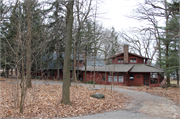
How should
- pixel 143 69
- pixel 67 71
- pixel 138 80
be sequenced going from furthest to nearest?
pixel 138 80 → pixel 143 69 → pixel 67 71

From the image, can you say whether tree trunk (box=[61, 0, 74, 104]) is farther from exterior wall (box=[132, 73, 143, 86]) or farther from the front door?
the front door

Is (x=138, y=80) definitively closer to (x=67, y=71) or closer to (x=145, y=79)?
(x=145, y=79)

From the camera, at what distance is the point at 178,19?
40.2 feet

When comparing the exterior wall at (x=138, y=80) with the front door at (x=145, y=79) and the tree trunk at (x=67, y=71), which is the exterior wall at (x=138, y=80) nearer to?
the front door at (x=145, y=79)

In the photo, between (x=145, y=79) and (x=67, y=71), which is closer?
(x=67, y=71)

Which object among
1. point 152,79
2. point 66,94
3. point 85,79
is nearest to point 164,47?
point 152,79

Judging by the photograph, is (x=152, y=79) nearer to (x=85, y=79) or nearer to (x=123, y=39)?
(x=85, y=79)

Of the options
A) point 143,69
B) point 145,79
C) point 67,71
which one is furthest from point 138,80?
point 67,71

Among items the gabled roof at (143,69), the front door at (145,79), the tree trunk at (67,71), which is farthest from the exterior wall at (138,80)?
the tree trunk at (67,71)

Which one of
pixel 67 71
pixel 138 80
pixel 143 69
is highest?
pixel 143 69

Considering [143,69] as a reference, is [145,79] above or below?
below

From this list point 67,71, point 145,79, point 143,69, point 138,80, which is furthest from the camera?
A: point 138,80

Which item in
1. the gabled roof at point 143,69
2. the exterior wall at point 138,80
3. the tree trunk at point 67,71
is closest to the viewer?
the tree trunk at point 67,71

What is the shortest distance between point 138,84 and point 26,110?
2086 cm
